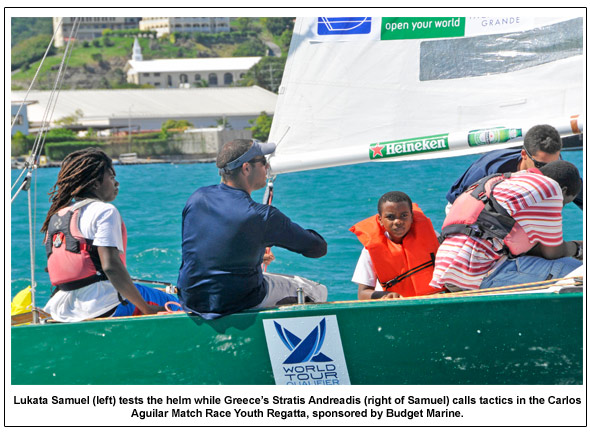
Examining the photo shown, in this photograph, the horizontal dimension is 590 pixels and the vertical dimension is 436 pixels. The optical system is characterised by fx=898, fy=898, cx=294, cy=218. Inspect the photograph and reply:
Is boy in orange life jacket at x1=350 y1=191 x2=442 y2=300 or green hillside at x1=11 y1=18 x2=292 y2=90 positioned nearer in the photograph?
boy in orange life jacket at x1=350 y1=191 x2=442 y2=300

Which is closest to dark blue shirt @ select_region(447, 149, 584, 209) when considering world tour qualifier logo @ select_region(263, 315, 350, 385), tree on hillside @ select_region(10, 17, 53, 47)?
world tour qualifier logo @ select_region(263, 315, 350, 385)

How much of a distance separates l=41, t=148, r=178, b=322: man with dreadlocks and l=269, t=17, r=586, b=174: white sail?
958mm

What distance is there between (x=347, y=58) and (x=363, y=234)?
3.25 ft

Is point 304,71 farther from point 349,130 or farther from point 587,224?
point 587,224

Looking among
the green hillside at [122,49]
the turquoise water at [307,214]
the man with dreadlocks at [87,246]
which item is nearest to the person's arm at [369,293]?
the man with dreadlocks at [87,246]

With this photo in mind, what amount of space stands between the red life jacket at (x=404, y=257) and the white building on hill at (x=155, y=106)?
2543 inches

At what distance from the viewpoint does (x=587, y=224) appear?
3.64 meters

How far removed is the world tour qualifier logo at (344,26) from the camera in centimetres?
443

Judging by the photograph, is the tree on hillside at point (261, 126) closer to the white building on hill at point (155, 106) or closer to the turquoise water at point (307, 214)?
the white building on hill at point (155, 106)

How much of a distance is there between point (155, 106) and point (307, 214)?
56.8m

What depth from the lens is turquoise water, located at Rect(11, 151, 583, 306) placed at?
30.2 feet

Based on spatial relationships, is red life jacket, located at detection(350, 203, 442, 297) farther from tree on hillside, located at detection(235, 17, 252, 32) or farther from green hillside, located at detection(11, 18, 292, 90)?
tree on hillside, located at detection(235, 17, 252, 32)

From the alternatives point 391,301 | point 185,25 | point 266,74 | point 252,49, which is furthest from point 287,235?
point 185,25
